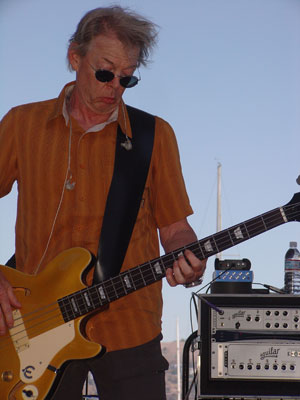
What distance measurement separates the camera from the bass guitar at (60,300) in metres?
2.60

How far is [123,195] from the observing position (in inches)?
108

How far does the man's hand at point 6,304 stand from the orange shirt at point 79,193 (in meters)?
0.15

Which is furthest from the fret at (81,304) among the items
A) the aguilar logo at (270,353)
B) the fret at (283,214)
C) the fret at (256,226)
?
the aguilar logo at (270,353)

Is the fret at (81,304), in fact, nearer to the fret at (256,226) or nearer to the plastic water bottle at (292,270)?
the fret at (256,226)

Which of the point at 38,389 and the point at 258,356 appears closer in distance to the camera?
the point at 38,389

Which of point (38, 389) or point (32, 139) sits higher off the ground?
point (32, 139)

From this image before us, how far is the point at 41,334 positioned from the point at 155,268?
1.74 ft

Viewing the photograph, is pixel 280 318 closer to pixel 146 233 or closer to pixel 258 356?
pixel 258 356

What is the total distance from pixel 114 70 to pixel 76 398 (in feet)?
4.39

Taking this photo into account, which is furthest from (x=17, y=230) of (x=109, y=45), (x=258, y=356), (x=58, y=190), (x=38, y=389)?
(x=258, y=356)

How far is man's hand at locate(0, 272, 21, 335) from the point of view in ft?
8.64

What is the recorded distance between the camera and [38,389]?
8.41ft

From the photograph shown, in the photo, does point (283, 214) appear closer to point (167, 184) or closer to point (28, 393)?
point (167, 184)

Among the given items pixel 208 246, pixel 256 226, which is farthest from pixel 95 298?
pixel 256 226
